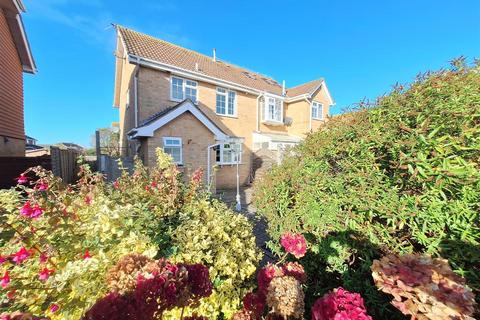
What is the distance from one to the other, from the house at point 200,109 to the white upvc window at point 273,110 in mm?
76

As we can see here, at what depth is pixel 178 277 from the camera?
4.91 ft

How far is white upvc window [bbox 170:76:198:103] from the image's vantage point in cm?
1161

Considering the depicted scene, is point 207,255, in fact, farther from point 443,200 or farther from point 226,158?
point 226,158

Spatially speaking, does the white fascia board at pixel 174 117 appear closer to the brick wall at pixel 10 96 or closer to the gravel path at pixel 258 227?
the gravel path at pixel 258 227

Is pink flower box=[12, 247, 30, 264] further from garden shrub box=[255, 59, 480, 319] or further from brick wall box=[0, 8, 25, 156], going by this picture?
brick wall box=[0, 8, 25, 156]

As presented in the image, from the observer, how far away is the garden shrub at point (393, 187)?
1.87 m

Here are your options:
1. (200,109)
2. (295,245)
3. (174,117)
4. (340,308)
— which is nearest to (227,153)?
(200,109)

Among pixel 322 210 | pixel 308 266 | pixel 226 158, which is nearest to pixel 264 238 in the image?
pixel 308 266

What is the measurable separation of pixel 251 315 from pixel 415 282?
140 centimetres

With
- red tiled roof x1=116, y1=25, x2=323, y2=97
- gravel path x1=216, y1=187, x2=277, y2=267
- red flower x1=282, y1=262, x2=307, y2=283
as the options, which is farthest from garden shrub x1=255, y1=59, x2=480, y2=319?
red tiled roof x1=116, y1=25, x2=323, y2=97

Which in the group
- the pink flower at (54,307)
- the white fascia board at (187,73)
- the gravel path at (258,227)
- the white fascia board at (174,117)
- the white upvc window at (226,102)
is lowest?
the gravel path at (258,227)

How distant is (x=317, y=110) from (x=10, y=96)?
69.1 feet

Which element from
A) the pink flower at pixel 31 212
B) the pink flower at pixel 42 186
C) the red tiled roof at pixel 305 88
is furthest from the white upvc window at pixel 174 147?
the red tiled roof at pixel 305 88

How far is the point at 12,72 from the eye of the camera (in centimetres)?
1134
